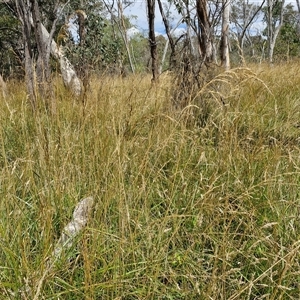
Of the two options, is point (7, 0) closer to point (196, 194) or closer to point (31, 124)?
point (31, 124)

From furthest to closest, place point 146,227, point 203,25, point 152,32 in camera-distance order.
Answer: point 152,32 → point 203,25 → point 146,227

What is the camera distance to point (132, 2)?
14.7m

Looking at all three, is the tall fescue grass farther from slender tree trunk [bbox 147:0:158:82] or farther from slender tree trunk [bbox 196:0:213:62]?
slender tree trunk [bbox 147:0:158:82]

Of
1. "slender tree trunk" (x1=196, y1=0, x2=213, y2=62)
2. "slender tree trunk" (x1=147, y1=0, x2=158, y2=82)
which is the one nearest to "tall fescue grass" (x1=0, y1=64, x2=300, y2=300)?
"slender tree trunk" (x1=196, y1=0, x2=213, y2=62)

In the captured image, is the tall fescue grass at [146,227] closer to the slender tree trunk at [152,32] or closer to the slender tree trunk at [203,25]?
the slender tree trunk at [203,25]

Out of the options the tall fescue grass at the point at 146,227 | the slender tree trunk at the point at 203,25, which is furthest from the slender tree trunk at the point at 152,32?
the tall fescue grass at the point at 146,227

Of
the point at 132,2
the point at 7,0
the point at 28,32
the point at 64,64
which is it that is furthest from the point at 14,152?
the point at 132,2

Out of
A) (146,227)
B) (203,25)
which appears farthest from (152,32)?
(146,227)

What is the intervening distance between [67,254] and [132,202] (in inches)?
12.9

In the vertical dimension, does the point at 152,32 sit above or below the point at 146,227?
above

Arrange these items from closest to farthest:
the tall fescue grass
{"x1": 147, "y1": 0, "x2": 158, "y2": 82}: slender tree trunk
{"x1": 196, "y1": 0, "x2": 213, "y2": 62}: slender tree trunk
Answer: the tall fescue grass, {"x1": 196, "y1": 0, "x2": 213, "y2": 62}: slender tree trunk, {"x1": 147, "y1": 0, "x2": 158, "y2": 82}: slender tree trunk

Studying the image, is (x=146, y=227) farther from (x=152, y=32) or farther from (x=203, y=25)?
(x=152, y=32)

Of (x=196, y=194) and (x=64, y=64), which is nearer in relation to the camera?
(x=196, y=194)

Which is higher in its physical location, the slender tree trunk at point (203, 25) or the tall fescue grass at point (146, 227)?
the slender tree trunk at point (203, 25)
